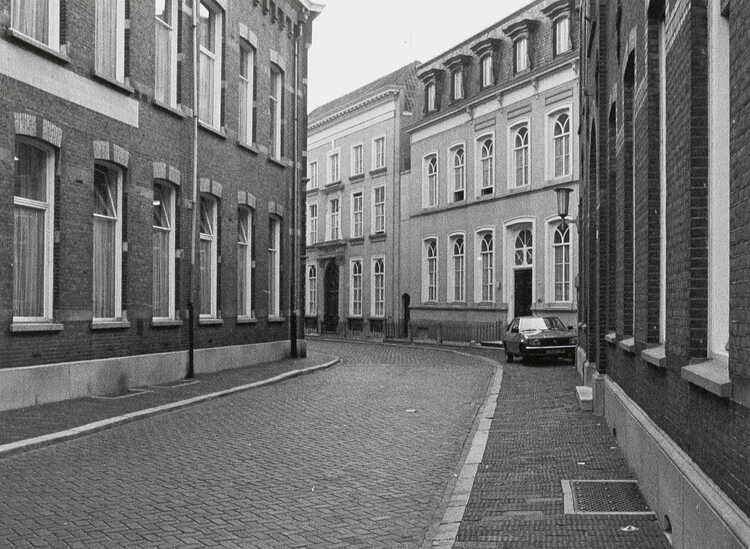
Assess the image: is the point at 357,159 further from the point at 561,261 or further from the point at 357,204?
the point at 561,261

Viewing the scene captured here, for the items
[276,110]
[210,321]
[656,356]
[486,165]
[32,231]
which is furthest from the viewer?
[486,165]

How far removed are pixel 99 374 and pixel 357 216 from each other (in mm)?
31638

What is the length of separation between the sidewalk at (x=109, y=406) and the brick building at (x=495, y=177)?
49.3ft

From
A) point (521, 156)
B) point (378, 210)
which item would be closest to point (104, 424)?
point (521, 156)

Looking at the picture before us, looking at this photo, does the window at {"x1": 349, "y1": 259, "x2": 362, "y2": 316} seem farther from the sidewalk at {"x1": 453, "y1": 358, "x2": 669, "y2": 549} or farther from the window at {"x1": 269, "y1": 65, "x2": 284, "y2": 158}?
the sidewalk at {"x1": 453, "y1": 358, "x2": 669, "y2": 549}

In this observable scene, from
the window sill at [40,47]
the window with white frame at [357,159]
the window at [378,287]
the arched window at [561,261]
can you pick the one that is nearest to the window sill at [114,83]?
the window sill at [40,47]

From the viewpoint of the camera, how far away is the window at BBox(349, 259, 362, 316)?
45.2 m

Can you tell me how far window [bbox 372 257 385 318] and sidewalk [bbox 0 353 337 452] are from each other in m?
24.0

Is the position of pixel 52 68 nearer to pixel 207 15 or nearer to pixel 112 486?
pixel 207 15

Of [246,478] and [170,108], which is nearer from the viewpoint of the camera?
[246,478]

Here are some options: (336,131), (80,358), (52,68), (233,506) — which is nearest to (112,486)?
(233,506)

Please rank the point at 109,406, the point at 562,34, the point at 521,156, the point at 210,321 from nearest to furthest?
1. the point at 109,406
2. the point at 210,321
3. the point at 562,34
4. the point at 521,156

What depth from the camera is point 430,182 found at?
129 ft

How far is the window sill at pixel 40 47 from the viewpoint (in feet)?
40.5
